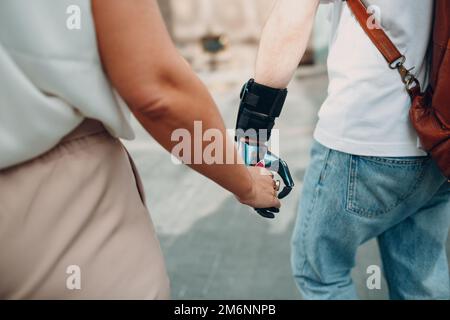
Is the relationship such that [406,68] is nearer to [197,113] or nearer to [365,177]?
[365,177]

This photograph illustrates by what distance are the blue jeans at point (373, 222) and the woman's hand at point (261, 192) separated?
1.09 ft


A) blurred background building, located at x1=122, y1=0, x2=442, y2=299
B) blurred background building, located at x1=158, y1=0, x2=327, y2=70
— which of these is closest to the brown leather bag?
blurred background building, located at x1=122, y1=0, x2=442, y2=299

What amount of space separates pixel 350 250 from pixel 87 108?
1118 mm

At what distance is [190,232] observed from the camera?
3361mm

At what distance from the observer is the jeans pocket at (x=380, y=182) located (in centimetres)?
149

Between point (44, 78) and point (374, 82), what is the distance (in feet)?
3.12

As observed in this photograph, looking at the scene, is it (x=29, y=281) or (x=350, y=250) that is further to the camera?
(x=350, y=250)

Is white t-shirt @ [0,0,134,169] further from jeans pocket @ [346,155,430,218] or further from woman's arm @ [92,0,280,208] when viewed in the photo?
jeans pocket @ [346,155,430,218]

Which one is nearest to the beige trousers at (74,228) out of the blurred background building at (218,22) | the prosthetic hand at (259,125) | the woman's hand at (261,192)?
the woman's hand at (261,192)

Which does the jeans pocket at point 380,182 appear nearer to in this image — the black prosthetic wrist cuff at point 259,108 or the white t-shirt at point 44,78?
the black prosthetic wrist cuff at point 259,108

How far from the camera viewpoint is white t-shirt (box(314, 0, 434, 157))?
1.38 meters

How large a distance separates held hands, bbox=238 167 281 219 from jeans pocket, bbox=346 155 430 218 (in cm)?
33

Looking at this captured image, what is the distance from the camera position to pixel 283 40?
1.50 m

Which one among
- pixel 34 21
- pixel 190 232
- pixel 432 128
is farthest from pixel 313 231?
pixel 190 232
